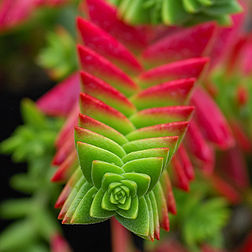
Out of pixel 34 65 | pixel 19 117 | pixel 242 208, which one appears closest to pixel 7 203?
pixel 19 117

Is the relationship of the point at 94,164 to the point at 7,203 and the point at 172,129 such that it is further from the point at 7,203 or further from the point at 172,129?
the point at 7,203

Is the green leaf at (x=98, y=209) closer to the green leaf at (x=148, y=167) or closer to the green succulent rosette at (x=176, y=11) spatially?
the green leaf at (x=148, y=167)

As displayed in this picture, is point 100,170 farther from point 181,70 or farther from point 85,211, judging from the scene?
point 181,70

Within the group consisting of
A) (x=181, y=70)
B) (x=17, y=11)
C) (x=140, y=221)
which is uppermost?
(x=17, y=11)

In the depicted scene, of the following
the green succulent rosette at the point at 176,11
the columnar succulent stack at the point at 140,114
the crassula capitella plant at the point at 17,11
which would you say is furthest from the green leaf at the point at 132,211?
the crassula capitella plant at the point at 17,11

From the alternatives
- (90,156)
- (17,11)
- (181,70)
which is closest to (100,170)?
(90,156)

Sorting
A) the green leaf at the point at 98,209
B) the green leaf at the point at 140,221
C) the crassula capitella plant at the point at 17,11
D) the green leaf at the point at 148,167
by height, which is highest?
the crassula capitella plant at the point at 17,11
